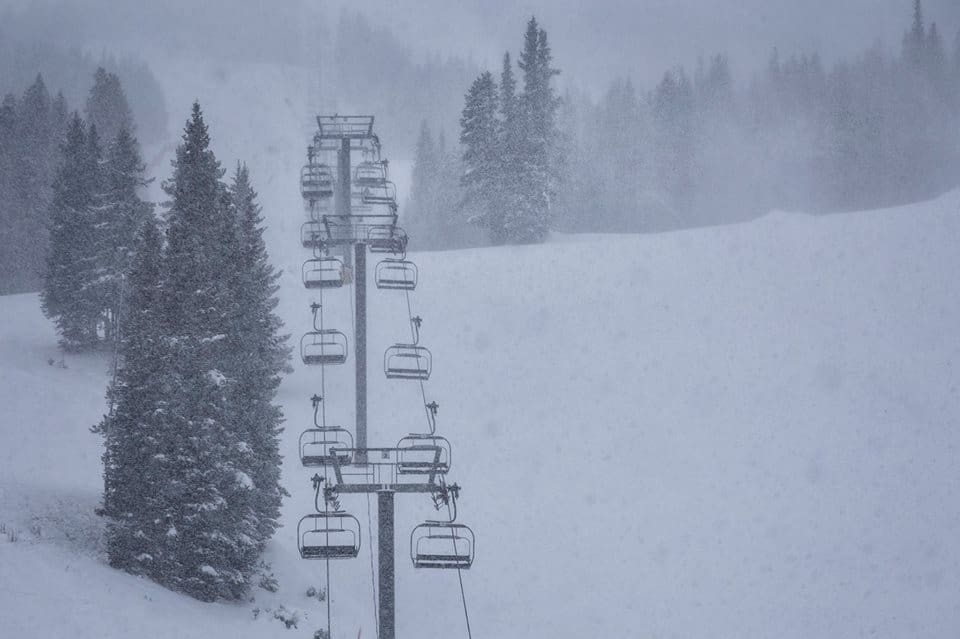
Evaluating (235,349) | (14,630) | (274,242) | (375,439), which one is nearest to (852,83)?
(274,242)

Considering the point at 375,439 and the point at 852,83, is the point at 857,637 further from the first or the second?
the point at 852,83

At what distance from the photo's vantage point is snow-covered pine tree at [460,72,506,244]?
167 feet

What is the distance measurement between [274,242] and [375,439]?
49674mm

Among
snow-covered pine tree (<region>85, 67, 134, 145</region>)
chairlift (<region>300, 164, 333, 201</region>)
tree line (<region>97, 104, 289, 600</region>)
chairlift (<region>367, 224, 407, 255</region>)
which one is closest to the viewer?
chairlift (<region>367, 224, 407, 255</region>)

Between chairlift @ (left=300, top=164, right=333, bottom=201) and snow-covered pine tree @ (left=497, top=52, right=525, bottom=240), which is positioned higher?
snow-covered pine tree @ (left=497, top=52, right=525, bottom=240)

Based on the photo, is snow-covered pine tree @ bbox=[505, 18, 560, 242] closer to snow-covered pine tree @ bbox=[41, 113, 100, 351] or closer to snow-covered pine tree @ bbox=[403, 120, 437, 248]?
snow-covered pine tree @ bbox=[41, 113, 100, 351]

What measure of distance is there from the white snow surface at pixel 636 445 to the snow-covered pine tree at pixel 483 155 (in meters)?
6.41

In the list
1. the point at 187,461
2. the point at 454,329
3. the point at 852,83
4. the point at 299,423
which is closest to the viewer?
the point at 187,461

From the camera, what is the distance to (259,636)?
16.2 metres

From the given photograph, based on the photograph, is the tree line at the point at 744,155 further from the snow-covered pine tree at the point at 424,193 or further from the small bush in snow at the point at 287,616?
the small bush in snow at the point at 287,616

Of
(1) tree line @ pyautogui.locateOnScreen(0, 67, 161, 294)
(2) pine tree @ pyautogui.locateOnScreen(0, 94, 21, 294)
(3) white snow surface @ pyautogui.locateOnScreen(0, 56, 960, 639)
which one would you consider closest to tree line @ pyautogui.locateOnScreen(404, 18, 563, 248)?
(3) white snow surface @ pyautogui.locateOnScreen(0, 56, 960, 639)

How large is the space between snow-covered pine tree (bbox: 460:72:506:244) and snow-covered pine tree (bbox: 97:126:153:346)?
1998cm

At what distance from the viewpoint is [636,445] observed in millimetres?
27891

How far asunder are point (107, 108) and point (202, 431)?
63286mm
